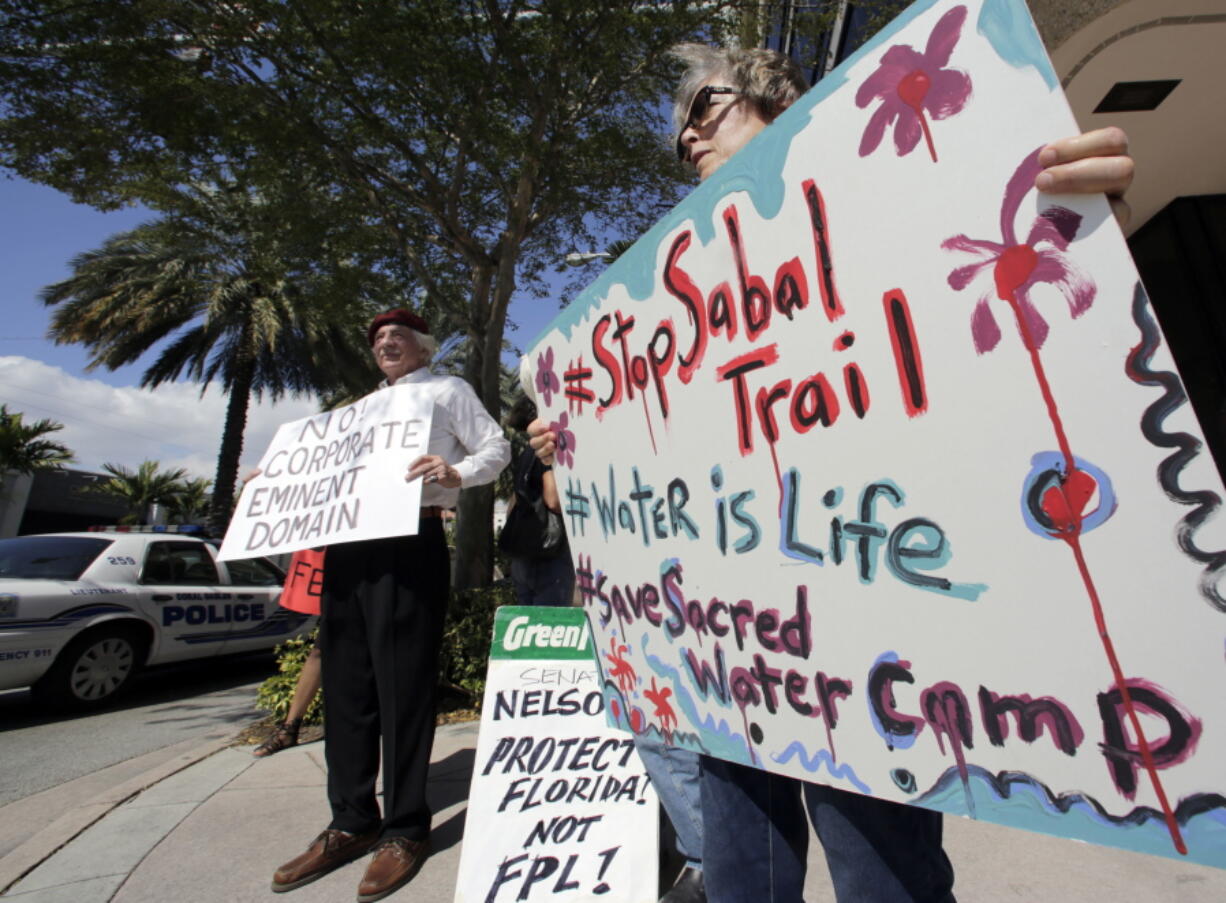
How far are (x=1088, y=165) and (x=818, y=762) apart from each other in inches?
31.7

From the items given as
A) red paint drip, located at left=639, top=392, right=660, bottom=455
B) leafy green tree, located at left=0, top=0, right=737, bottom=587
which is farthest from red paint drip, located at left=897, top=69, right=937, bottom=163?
leafy green tree, located at left=0, top=0, right=737, bottom=587

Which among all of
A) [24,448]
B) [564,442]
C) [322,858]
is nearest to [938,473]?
[564,442]

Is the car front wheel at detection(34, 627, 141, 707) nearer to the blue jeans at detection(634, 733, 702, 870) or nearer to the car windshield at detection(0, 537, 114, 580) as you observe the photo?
the car windshield at detection(0, 537, 114, 580)

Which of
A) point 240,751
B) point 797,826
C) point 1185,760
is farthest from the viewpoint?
point 240,751

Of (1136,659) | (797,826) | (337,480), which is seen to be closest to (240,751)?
(337,480)

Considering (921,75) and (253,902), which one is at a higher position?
(921,75)

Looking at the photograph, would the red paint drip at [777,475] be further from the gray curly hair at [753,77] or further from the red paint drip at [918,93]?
the gray curly hair at [753,77]

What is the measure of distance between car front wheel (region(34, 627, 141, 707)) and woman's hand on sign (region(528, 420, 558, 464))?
19.7 ft

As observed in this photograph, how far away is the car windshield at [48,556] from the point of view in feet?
19.3

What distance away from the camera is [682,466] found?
1230 millimetres

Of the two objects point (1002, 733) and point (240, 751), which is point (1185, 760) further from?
point (240, 751)

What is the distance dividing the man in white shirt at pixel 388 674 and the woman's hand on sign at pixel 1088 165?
1807mm

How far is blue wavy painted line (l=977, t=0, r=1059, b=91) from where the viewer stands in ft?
2.42

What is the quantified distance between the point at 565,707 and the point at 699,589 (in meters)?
1.16
